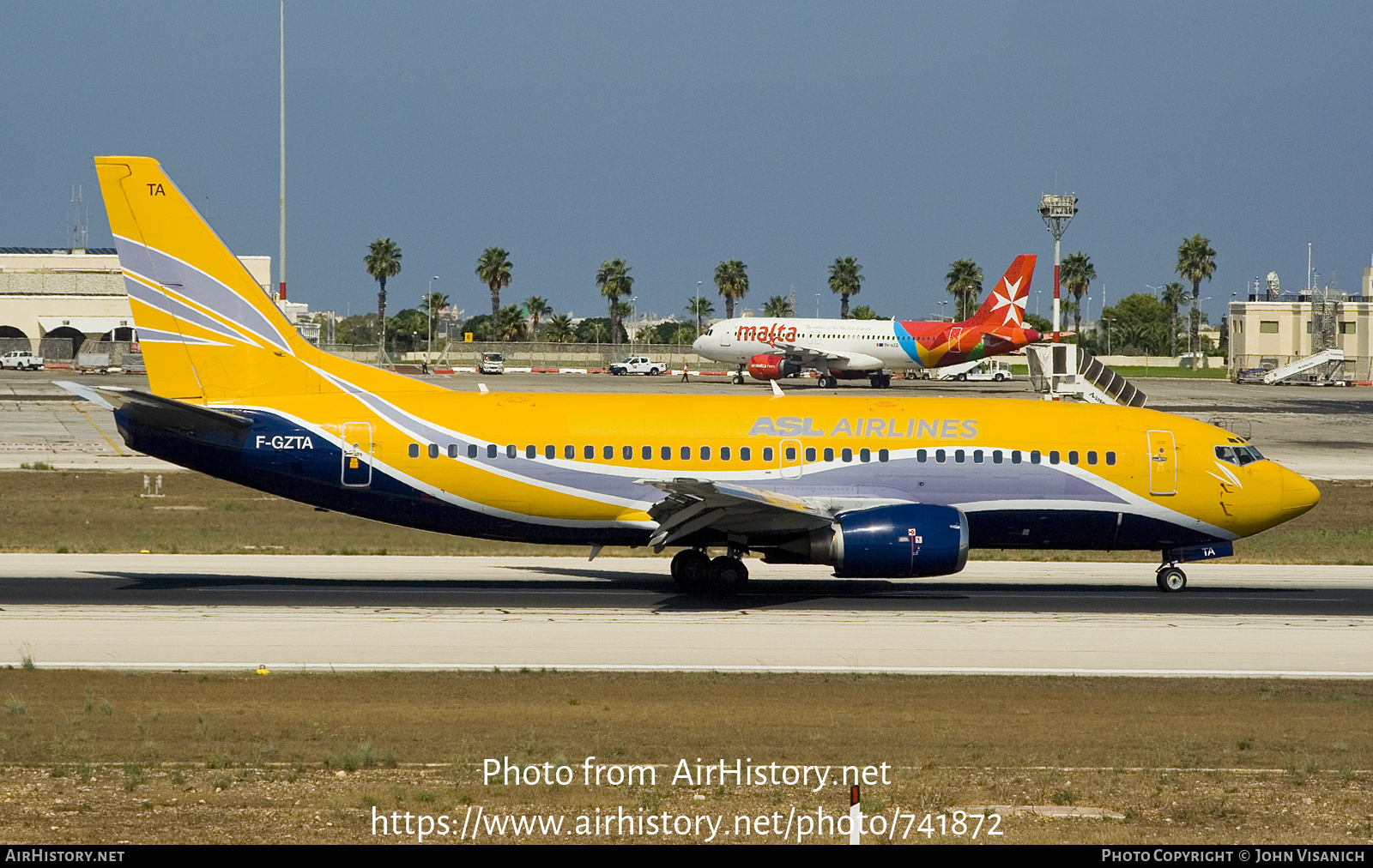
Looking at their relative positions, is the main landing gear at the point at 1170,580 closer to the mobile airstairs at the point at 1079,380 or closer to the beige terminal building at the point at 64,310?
the mobile airstairs at the point at 1079,380

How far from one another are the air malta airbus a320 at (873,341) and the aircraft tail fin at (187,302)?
7116cm

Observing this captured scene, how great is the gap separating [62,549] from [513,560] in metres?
10.6

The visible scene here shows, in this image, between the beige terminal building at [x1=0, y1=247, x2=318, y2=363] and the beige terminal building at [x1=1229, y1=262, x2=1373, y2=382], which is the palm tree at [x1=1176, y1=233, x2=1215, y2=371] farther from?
the beige terminal building at [x1=0, y1=247, x2=318, y2=363]

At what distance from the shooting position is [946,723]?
16625mm

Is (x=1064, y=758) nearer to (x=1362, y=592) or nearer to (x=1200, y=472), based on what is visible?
(x=1200, y=472)

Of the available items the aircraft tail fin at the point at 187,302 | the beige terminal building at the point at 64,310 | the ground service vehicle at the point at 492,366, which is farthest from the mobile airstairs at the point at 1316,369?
the aircraft tail fin at the point at 187,302

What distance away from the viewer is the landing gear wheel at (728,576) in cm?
2722

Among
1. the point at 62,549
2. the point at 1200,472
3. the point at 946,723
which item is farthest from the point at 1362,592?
the point at 62,549

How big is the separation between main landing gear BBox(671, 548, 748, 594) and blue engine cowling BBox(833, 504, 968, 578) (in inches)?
108

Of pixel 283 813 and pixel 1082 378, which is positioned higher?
pixel 1082 378

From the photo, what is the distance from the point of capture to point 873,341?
101 m

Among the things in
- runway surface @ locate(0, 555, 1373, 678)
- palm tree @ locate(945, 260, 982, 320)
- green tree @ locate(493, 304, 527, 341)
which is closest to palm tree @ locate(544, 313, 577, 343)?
green tree @ locate(493, 304, 527, 341)

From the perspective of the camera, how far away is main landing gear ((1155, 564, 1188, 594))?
2873 cm

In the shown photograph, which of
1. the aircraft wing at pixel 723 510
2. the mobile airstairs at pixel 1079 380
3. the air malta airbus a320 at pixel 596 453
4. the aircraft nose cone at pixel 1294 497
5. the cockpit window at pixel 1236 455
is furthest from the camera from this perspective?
the mobile airstairs at pixel 1079 380
